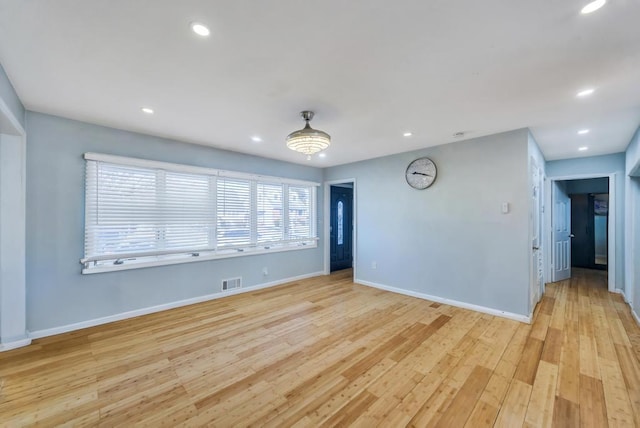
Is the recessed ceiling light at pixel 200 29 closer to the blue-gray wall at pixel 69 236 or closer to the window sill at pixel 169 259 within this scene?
the blue-gray wall at pixel 69 236

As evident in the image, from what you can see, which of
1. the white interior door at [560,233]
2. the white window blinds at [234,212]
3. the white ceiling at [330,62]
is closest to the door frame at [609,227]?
the white interior door at [560,233]

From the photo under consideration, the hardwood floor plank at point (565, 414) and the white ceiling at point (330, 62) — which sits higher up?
the white ceiling at point (330, 62)

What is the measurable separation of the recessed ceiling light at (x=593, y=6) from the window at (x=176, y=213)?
4246mm

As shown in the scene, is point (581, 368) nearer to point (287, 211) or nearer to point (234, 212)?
point (287, 211)

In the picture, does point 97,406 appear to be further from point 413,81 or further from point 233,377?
point 413,81

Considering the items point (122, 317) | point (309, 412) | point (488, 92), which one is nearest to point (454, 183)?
point (488, 92)

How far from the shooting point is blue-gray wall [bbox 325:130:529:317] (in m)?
3.40

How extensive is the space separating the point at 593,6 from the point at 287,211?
183 inches

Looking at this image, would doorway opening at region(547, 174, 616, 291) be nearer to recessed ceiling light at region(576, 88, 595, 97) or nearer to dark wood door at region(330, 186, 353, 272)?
recessed ceiling light at region(576, 88, 595, 97)

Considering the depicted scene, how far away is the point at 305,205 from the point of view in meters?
5.74

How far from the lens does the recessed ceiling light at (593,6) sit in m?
1.35

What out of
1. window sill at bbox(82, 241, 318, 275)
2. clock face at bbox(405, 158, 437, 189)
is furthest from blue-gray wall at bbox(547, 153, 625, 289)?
window sill at bbox(82, 241, 318, 275)

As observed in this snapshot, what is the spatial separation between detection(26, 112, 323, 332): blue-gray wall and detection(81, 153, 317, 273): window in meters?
0.14

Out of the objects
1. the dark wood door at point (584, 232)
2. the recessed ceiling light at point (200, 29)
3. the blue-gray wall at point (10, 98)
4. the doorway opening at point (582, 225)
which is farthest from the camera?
the dark wood door at point (584, 232)
